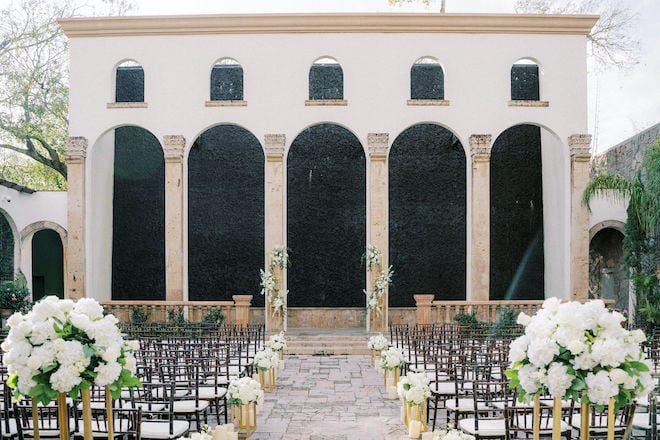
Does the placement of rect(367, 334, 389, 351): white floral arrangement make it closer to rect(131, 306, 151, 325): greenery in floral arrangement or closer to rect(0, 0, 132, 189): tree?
rect(131, 306, 151, 325): greenery in floral arrangement

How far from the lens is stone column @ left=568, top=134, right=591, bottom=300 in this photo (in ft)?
59.8

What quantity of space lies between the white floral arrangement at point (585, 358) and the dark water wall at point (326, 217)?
16.3 metres

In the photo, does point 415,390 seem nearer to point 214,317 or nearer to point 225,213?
point 214,317

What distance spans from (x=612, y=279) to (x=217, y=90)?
14.2 m

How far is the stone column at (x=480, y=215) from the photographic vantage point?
1833 cm

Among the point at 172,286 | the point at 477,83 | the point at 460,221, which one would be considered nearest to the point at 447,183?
the point at 460,221

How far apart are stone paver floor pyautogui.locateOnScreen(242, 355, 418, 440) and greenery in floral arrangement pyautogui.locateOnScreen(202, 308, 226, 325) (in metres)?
3.41

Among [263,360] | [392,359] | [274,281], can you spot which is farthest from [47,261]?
[392,359]

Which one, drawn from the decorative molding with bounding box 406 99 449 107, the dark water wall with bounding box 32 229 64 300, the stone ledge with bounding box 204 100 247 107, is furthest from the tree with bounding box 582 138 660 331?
the dark water wall with bounding box 32 229 64 300

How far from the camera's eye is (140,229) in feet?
69.6

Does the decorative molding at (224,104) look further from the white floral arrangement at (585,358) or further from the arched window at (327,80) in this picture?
the white floral arrangement at (585,358)

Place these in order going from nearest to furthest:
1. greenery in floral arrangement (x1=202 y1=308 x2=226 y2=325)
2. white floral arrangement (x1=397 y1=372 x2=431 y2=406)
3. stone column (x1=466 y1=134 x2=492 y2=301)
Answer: white floral arrangement (x1=397 y1=372 x2=431 y2=406)
greenery in floral arrangement (x1=202 y1=308 x2=226 y2=325)
stone column (x1=466 y1=134 x2=492 y2=301)

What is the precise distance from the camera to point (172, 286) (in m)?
18.5

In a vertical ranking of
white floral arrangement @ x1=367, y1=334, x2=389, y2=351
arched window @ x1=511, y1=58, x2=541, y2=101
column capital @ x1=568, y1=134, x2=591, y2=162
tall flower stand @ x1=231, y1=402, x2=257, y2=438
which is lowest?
tall flower stand @ x1=231, y1=402, x2=257, y2=438
